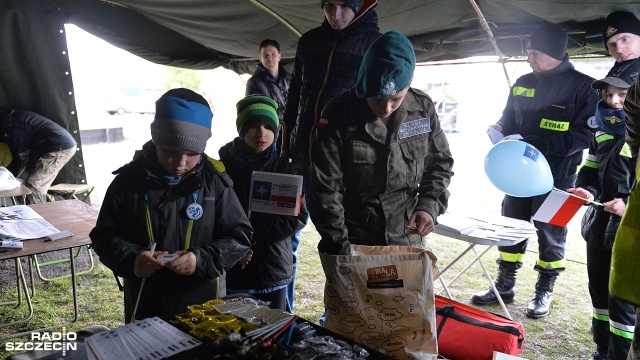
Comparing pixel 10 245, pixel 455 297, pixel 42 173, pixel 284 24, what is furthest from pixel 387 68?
pixel 42 173

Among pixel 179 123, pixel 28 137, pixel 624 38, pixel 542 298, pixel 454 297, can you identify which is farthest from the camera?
pixel 28 137

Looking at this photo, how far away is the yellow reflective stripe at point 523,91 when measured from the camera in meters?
2.96

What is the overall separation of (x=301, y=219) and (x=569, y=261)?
341cm

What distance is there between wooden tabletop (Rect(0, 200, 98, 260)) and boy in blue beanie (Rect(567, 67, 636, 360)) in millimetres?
2434

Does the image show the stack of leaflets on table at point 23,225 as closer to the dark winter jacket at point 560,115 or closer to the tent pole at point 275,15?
the tent pole at point 275,15

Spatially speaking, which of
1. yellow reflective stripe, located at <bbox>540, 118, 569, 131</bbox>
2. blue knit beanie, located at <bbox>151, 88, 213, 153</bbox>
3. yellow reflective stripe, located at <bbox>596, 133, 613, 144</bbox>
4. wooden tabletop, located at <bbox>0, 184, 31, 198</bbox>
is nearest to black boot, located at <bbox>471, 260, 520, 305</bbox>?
yellow reflective stripe, located at <bbox>540, 118, 569, 131</bbox>

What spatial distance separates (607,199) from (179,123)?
1992 mm

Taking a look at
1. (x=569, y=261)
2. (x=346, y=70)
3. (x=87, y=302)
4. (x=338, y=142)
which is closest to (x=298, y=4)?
(x=346, y=70)

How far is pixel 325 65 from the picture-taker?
2.32m

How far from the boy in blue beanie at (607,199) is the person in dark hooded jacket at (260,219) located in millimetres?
1419

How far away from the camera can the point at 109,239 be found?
55.4 inches

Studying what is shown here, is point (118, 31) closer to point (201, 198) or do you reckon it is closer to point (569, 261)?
point (201, 198)

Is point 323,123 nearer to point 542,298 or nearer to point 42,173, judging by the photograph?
point 542,298

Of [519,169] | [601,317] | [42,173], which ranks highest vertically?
[519,169]
